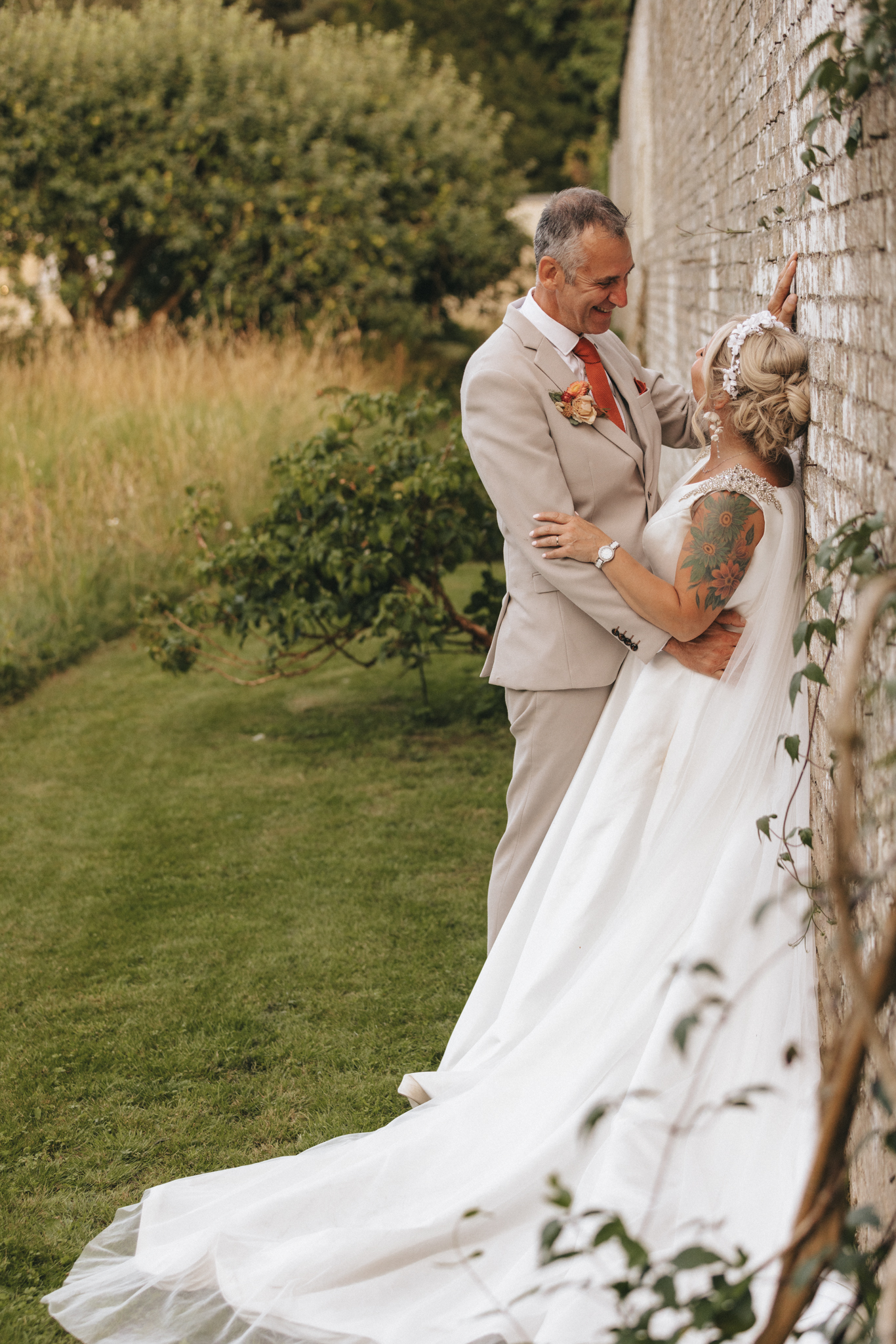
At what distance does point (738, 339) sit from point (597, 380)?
0.58 metres

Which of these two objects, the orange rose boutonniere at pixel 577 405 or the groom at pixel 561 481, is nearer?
the groom at pixel 561 481

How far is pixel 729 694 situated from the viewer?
259cm

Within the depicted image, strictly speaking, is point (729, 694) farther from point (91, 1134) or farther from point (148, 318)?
point (148, 318)

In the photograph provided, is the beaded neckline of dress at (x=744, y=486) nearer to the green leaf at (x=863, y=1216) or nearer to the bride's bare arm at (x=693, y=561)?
the bride's bare arm at (x=693, y=561)

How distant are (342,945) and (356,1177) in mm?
1609

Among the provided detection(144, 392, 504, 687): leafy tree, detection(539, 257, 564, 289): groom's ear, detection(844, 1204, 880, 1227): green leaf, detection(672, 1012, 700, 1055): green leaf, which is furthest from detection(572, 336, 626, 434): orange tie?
detection(144, 392, 504, 687): leafy tree

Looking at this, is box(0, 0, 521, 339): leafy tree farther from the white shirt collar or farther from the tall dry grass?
the white shirt collar

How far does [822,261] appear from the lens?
2.35 metres

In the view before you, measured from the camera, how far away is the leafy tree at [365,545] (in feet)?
18.2

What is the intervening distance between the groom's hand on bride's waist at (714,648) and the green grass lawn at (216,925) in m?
1.50

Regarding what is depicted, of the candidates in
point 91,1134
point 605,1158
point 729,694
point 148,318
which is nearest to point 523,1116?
point 605,1158

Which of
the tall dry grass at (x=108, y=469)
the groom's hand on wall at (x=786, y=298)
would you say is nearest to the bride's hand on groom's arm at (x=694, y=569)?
the groom's hand on wall at (x=786, y=298)

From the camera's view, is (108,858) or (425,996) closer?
(425,996)

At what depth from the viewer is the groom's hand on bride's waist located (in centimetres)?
266
